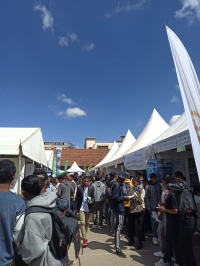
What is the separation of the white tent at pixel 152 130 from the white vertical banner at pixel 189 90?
699 cm

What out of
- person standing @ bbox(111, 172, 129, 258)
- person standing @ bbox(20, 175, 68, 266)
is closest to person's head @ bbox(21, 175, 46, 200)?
person standing @ bbox(20, 175, 68, 266)

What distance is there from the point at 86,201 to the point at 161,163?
8.05ft

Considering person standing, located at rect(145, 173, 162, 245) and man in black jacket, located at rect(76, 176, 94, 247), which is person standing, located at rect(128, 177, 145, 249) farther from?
man in black jacket, located at rect(76, 176, 94, 247)

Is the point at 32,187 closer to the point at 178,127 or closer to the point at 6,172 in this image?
the point at 6,172

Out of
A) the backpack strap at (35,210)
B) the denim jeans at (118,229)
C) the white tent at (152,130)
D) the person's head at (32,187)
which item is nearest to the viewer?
the backpack strap at (35,210)

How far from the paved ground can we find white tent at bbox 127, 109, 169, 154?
15.2ft

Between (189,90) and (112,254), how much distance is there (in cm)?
407

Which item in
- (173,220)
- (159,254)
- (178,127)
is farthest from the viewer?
(178,127)

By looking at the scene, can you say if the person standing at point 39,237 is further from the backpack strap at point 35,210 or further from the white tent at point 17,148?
the white tent at point 17,148

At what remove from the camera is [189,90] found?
2318 millimetres

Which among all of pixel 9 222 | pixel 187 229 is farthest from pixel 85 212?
pixel 9 222

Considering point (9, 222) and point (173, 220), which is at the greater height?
point (9, 222)

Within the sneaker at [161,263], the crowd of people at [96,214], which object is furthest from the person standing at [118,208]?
the sneaker at [161,263]

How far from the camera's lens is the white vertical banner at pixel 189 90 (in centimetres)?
218
